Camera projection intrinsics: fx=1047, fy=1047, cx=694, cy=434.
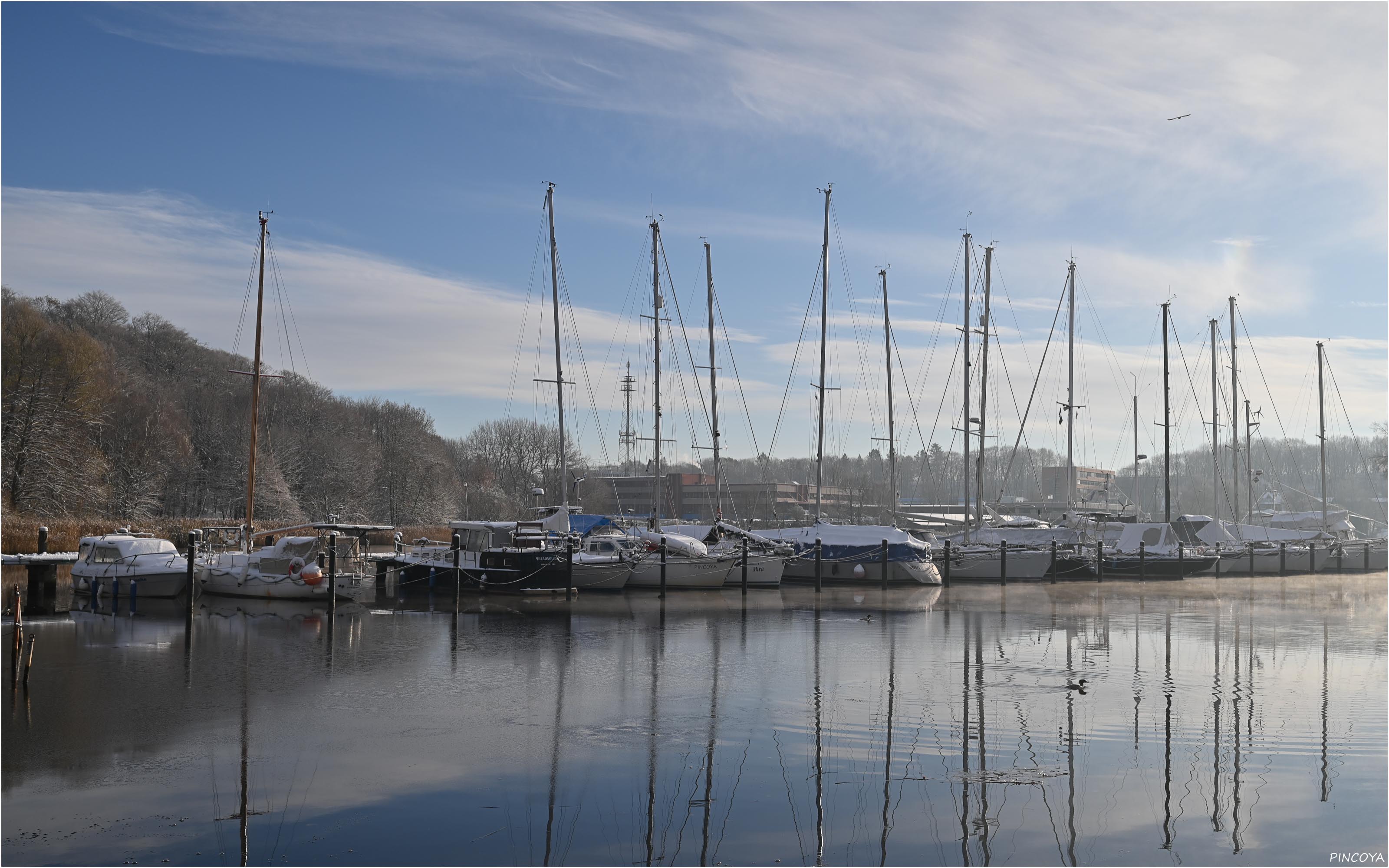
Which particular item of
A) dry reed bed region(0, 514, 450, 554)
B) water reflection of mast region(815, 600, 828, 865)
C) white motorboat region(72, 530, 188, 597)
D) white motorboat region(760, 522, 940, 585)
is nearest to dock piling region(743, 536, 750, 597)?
white motorboat region(760, 522, 940, 585)

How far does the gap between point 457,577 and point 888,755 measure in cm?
2573

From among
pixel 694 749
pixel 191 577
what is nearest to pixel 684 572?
pixel 191 577

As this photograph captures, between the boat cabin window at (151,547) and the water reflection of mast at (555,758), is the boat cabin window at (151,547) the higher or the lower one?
the higher one

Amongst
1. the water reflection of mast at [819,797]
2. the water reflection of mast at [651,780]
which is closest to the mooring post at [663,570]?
the water reflection of mast at [651,780]

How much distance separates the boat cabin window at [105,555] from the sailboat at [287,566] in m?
2.74

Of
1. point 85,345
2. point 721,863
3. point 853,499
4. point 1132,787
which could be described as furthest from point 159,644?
point 853,499

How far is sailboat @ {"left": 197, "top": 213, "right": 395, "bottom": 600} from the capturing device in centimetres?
3619

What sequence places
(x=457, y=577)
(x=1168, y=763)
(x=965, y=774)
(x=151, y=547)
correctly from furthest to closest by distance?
(x=151, y=547), (x=457, y=577), (x=1168, y=763), (x=965, y=774)

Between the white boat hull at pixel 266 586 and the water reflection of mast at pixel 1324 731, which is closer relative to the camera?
the water reflection of mast at pixel 1324 731

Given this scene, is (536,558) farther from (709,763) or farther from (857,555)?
(709,763)

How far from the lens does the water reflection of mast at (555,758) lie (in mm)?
10516

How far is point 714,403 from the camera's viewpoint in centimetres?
5159

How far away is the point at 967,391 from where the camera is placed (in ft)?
176

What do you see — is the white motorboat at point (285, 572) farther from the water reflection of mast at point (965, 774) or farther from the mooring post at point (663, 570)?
the water reflection of mast at point (965, 774)
